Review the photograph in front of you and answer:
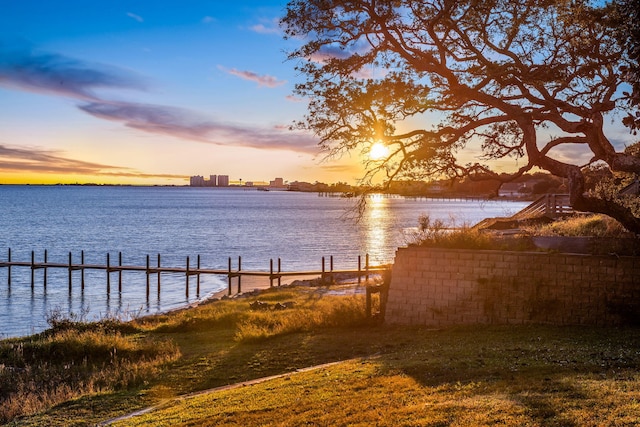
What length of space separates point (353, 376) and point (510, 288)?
21.8 ft

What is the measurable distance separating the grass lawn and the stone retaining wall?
2.07 ft

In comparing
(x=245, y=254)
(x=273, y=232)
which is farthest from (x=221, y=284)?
(x=273, y=232)

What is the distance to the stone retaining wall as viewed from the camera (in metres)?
14.6

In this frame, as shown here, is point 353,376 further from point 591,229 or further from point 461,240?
point 591,229

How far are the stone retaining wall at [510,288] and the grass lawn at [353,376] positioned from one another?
2.07ft

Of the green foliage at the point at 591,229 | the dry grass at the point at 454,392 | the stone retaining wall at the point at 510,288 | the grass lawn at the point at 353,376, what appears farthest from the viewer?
the green foliage at the point at 591,229

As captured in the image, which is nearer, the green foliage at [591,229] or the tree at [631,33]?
the tree at [631,33]

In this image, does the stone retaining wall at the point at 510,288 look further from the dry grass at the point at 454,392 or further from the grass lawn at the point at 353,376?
the dry grass at the point at 454,392

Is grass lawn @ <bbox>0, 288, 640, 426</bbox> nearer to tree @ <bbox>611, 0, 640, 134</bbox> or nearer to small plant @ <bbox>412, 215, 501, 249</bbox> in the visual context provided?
small plant @ <bbox>412, 215, 501, 249</bbox>

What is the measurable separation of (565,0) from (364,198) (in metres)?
7.16

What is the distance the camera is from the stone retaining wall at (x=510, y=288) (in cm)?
1461

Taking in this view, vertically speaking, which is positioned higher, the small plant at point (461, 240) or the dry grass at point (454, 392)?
the small plant at point (461, 240)

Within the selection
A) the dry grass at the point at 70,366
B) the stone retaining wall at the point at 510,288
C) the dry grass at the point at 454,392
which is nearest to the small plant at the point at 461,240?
the stone retaining wall at the point at 510,288

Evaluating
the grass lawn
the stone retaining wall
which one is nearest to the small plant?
the stone retaining wall
